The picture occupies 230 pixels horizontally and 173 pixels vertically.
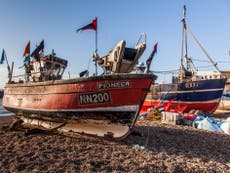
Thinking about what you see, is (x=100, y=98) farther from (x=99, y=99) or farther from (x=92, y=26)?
(x=92, y=26)

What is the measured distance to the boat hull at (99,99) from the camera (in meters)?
6.34

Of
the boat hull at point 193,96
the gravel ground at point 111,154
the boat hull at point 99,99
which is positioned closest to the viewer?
the gravel ground at point 111,154

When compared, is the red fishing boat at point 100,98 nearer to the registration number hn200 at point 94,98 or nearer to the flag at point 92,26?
the registration number hn200 at point 94,98

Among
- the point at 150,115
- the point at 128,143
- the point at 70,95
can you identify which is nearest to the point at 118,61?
the point at 70,95

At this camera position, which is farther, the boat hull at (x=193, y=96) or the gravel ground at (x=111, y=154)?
the boat hull at (x=193, y=96)

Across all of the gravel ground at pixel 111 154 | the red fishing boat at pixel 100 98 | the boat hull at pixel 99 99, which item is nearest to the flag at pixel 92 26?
the red fishing boat at pixel 100 98

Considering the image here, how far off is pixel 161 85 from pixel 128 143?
11.8 metres

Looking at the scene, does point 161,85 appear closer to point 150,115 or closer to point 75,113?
point 150,115

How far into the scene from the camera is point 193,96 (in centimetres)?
1580

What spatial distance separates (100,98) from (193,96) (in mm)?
11486

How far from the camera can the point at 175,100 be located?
16.4 metres

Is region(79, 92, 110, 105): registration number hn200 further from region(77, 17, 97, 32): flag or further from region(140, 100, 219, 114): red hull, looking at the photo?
region(140, 100, 219, 114): red hull

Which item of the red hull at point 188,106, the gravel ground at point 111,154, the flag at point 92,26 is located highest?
the flag at point 92,26

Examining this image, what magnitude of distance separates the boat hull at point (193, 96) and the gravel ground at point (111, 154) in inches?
326
